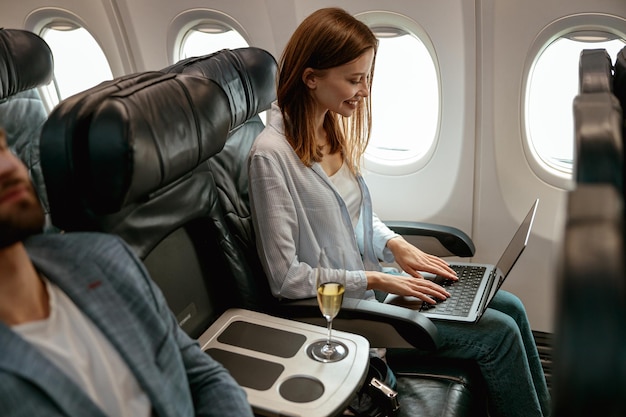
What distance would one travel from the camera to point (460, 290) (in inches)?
88.7

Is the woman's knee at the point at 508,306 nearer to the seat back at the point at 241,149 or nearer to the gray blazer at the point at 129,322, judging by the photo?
the seat back at the point at 241,149

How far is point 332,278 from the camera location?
195 centimetres

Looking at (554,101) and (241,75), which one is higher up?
(241,75)

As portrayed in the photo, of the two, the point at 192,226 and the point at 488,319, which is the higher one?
the point at 192,226

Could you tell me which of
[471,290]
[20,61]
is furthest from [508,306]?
[20,61]

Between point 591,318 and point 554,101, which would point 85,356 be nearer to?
point 591,318

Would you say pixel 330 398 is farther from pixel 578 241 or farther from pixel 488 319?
pixel 578 241

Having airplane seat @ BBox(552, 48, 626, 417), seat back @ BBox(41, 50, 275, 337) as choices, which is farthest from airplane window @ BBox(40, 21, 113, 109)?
airplane seat @ BBox(552, 48, 626, 417)

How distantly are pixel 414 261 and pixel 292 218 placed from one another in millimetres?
537

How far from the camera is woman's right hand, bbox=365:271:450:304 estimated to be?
2.10 m

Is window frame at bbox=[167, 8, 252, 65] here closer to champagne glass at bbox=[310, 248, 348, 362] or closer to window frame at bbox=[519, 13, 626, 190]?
window frame at bbox=[519, 13, 626, 190]

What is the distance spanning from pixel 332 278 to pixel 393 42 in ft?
5.14

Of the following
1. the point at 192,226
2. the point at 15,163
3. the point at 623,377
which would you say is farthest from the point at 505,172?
the point at 623,377

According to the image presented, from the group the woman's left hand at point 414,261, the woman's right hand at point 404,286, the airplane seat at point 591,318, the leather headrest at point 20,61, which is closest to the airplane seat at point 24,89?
the leather headrest at point 20,61
